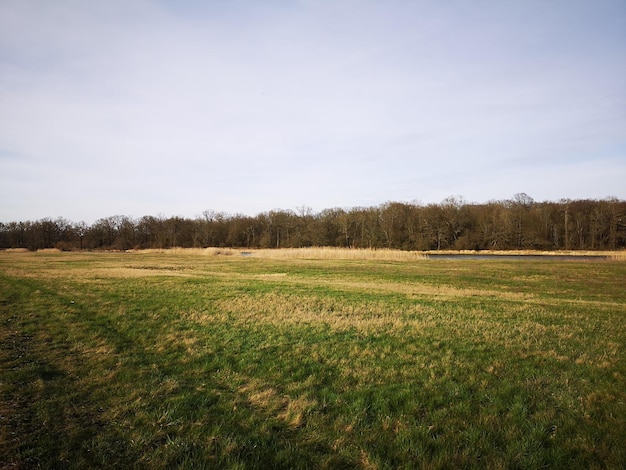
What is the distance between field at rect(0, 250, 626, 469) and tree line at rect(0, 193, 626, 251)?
69820mm

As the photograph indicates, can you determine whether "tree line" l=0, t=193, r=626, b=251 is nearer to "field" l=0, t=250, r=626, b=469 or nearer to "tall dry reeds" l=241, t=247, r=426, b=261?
"tall dry reeds" l=241, t=247, r=426, b=261

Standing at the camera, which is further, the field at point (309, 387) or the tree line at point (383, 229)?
the tree line at point (383, 229)

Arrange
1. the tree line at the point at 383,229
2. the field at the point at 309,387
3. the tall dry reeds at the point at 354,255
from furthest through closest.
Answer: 1. the tree line at the point at 383,229
2. the tall dry reeds at the point at 354,255
3. the field at the point at 309,387

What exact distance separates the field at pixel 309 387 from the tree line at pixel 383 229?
69820mm

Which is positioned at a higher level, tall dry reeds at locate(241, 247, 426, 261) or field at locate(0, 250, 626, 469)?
tall dry reeds at locate(241, 247, 426, 261)

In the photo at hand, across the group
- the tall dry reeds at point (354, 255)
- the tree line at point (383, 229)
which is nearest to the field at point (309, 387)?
the tall dry reeds at point (354, 255)

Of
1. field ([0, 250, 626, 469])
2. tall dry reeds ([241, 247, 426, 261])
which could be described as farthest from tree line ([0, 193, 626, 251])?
field ([0, 250, 626, 469])

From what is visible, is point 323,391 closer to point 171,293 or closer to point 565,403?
point 565,403

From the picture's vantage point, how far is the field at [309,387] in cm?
455

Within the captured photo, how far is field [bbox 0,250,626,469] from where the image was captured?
4.55 metres

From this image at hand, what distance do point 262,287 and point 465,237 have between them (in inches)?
2728

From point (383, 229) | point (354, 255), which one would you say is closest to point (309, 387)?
point (354, 255)

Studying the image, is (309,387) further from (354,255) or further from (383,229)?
(383,229)

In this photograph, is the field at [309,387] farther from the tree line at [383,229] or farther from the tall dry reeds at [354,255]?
A: the tree line at [383,229]
